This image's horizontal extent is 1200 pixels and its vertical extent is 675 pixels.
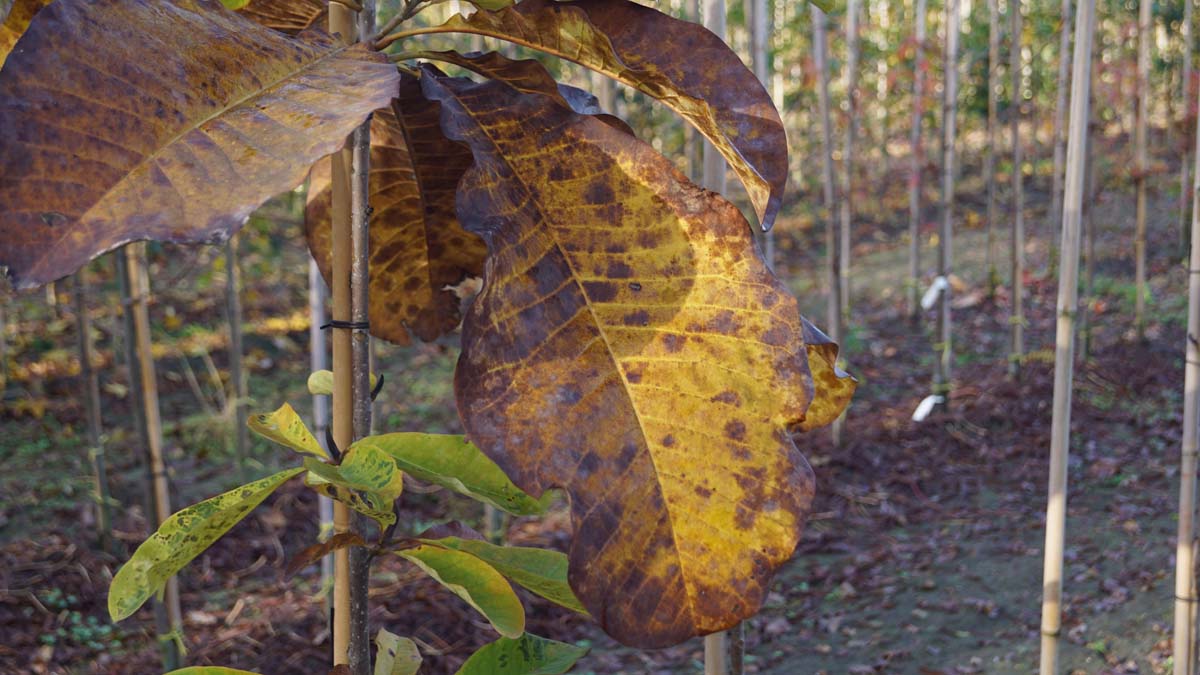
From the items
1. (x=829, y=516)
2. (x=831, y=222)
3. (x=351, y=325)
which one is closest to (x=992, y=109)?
(x=831, y=222)

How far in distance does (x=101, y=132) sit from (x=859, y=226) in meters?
11.8

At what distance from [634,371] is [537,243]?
0.38ft

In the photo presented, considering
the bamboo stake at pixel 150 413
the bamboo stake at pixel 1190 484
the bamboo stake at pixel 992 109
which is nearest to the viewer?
the bamboo stake at pixel 1190 484

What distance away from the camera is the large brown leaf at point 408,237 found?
1.01 metres

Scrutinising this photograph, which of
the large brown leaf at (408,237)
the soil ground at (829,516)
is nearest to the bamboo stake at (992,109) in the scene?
the soil ground at (829,516)

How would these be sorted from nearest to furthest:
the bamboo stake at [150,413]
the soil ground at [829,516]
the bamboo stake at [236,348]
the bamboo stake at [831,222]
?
the bamboo stake at [150,413] → the soil ground at [829,516] → the bamboo stake at [236,348] → the bamboo stake at [831,222]

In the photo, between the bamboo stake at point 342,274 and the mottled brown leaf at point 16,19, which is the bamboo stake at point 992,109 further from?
the mottled brown leaf at point 16,19

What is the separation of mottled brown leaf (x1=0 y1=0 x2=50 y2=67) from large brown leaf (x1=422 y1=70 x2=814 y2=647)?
305 millimetres

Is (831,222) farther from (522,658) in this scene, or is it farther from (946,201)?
(522,658)

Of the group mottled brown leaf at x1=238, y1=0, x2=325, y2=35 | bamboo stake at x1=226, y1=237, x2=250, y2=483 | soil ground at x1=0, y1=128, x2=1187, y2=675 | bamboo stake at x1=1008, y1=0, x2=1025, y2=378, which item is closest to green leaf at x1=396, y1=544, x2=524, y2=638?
mottled brown leaf at x1=238, y1=0, x2=325, y2=35

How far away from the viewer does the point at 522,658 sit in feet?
3.05

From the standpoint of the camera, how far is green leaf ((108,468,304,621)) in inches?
30.6

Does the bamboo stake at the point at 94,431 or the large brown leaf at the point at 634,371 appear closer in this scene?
the large brown leaf at the point at 634,371

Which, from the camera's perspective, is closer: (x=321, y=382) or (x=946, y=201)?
(x=321, y=382)
